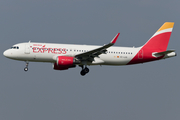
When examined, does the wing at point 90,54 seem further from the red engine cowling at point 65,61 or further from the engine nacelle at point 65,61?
the red engine cowling at point 65,61

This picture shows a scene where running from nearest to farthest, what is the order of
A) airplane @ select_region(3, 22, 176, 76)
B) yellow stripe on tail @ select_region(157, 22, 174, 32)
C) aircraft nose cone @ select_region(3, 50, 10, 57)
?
airplane @ select_region(3, 22, 176, 76)
aircraft nose cone @ select_region(3, 50, 10, 57)
yellow stripe on tail @ select_region(157, 22, 174, 32)

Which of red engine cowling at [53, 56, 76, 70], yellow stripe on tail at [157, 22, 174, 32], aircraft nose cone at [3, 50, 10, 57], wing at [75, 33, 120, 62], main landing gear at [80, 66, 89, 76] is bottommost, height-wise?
main landing gear at [80, 66, 89, 76]

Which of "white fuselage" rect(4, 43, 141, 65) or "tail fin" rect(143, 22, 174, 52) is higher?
"tail fin" rect(143, 22, 174, 52)

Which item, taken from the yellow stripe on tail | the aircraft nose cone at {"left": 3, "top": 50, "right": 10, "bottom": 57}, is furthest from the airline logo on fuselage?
→ the yellow stripe on tail

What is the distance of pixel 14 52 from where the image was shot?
48.0m

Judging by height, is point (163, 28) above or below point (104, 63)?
above

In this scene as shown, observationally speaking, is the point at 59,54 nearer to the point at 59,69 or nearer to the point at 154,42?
the point at 59,69

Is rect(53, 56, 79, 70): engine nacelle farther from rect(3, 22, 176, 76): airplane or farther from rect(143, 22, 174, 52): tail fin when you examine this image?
rect(143, 22, 174, 52): tail fin

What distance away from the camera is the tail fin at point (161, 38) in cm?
5250

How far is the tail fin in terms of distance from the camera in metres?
52.5

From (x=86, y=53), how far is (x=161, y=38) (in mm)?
13491

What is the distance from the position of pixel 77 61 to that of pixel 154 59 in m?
12.1

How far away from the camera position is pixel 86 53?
4700cm

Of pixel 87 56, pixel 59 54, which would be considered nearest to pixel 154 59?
pixel 87 56
